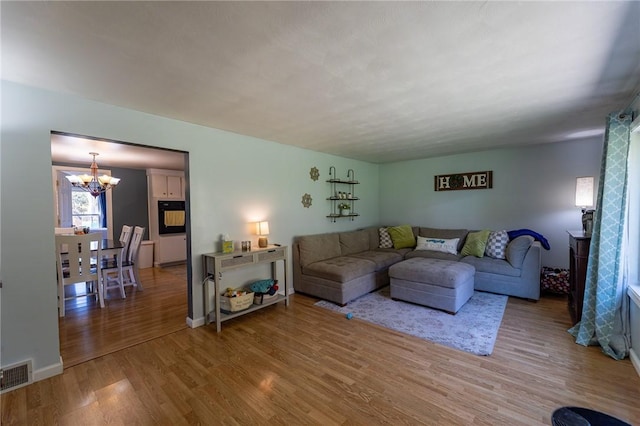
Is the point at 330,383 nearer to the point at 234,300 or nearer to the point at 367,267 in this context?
the point at 234,300

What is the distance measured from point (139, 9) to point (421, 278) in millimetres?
3706

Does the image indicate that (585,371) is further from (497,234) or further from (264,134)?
(264,134)

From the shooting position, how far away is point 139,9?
132 cm

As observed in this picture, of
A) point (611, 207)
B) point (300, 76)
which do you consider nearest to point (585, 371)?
point (611, 207)

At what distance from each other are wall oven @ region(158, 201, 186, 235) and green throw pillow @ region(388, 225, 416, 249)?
188 inches

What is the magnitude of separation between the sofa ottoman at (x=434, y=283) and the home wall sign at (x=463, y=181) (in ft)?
5.99

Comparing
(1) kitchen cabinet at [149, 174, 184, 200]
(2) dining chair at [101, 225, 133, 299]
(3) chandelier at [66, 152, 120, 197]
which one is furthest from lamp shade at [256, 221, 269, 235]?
(1) kitchen cabinet at [149, 174, 184, 200]

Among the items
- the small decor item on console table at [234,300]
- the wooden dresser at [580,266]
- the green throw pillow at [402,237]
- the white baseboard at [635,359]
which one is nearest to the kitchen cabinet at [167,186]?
the small decor item on console table at [234,300]

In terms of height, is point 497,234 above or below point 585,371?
above

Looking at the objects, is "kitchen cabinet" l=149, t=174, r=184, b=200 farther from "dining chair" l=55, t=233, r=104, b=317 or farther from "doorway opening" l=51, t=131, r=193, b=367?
"dining chair" l=55, t=233, r=104, b=317

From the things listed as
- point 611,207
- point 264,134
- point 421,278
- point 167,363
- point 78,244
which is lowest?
point 167,363

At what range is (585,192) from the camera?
144 inches

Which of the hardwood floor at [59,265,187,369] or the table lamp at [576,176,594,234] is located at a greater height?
the table lamp at [576,176,594,234]

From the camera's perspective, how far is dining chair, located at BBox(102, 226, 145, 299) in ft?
14.0
